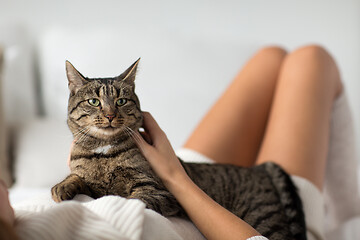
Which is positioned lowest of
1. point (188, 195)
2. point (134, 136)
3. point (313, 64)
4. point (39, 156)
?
point (39, 156)

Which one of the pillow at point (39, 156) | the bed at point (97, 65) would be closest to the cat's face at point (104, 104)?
the bed at point (97, 65)

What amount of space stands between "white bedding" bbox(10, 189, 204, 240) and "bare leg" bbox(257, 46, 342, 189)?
2.56ft

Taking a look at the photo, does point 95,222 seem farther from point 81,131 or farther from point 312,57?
point 312,57

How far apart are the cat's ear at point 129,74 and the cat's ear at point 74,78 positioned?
69 millimetres

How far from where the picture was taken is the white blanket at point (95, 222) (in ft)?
1.65

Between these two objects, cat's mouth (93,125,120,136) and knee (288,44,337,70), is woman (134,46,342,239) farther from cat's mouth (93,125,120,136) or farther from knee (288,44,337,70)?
cat's mouth (93,125,120,136)

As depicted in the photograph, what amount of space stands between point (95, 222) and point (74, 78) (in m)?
0.27

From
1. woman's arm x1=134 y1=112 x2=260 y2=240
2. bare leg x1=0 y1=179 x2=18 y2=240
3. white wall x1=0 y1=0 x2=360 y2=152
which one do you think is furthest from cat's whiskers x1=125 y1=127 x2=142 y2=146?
white wall x1=0 y1=0 x2=360 y2=152

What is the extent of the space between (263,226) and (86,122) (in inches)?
21.1

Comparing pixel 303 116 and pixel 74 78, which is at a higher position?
pixel 74 78

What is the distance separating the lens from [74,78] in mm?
678

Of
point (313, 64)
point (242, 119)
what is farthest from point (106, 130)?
point (313, 64)

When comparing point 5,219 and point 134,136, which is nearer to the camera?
point 5,219

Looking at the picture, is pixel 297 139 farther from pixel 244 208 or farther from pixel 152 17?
pixel 152 17
